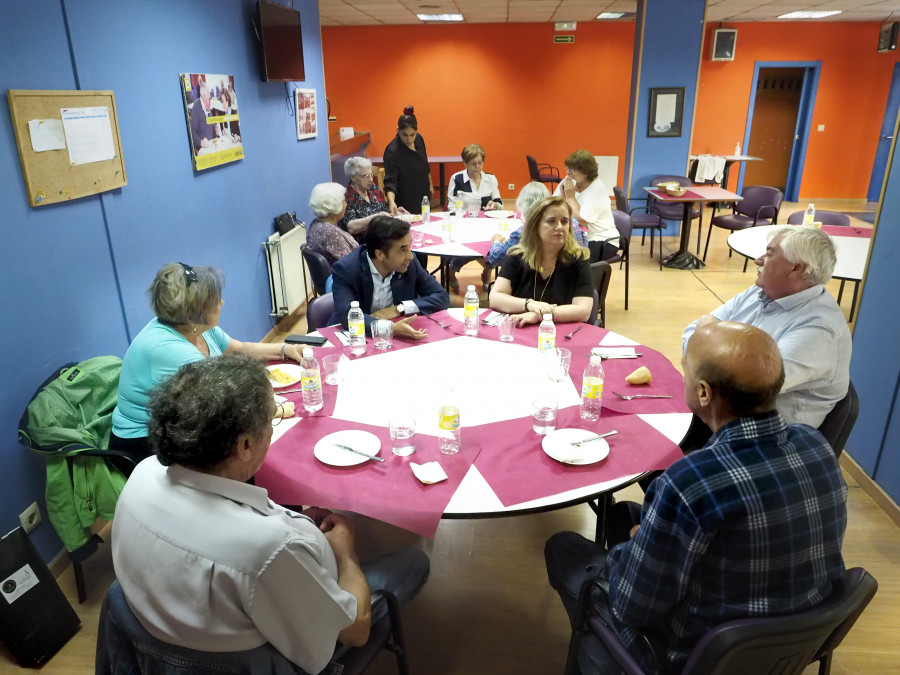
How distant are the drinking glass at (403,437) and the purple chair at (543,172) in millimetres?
8296

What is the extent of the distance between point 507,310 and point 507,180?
8.94 m

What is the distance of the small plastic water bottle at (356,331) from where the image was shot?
2.66 metres

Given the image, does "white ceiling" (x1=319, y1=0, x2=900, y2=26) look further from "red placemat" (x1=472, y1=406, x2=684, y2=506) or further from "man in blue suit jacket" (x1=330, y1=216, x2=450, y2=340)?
"red placemat" (x1=472, y1=406, x2=684, y2=506)

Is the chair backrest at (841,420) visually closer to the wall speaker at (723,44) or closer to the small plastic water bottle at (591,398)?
the small plastic water bottle at (591,398)

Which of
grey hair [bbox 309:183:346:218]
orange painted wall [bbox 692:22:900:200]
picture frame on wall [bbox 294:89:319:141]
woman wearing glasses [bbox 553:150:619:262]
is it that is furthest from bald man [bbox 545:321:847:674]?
orange painted wall [bbox 692:22:900:200]

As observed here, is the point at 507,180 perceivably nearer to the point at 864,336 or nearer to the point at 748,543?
the point at 864,336

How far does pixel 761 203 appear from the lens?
7.09 metres

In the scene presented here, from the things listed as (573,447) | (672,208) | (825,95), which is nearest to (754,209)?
(672,208)

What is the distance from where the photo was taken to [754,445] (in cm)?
130

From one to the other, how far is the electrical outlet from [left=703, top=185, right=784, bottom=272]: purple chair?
704 centimetres

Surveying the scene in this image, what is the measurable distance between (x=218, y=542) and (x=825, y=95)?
12959 mm

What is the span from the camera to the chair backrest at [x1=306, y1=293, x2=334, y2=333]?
3.20m

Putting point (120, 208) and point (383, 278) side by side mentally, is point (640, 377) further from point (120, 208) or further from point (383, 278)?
point (120, 208)

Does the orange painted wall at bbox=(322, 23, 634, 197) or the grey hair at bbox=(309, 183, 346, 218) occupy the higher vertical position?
the orange painted wall at bbox=(322, 23, 634, 197)
